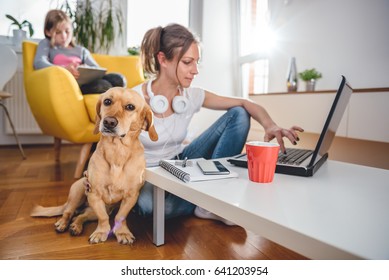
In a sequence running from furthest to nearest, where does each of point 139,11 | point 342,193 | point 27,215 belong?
point 139,11 → point 27,215 → point 342,193

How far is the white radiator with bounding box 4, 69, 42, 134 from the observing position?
8.95ft

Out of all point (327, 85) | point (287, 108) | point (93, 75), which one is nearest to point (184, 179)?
point (93, 75)

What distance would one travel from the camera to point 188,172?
0.70 metres

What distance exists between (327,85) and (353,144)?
0.48 meters

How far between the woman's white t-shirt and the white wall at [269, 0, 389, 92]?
1.44m

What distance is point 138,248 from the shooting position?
2.84ft

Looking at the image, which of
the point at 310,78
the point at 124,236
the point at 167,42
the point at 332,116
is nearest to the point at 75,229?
the point at 124,236

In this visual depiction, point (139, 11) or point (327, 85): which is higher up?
point (139, 11)

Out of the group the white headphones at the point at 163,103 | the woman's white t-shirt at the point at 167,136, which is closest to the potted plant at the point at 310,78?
the woman's white t-shirt at the point at 167,136

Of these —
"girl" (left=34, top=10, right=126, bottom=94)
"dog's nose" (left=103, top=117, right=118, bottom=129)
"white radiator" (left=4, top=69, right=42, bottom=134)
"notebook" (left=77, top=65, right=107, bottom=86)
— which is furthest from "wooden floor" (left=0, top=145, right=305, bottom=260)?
"white radiator" (left=4, top=69, right=42, bottom=134)

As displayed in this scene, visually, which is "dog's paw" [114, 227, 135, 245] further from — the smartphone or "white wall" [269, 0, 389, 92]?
"white wall" [269, 0, 389, 92]

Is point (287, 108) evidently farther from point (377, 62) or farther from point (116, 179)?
point (116, 179)

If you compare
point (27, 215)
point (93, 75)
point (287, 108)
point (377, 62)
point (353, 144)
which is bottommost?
point (27, 215)

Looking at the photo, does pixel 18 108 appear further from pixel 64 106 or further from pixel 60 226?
pixel 60 226
